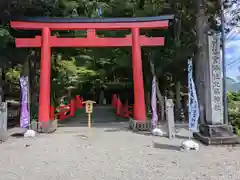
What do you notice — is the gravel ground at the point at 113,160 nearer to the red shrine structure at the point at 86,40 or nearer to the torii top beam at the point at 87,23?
the red shrine structure at the point at 86,40

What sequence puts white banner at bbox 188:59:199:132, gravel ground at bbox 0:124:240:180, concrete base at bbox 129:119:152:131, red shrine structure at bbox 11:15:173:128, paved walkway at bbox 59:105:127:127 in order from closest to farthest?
1. gravel ground at bbox 0:124:240:180
2. white banner at bbox 188:59:199:132
3. concrete base at bbox 129:119:152:131
4. red shrine structure at bbox 11:15:173:128
5. paved walkway at bbox 59:105:127:127

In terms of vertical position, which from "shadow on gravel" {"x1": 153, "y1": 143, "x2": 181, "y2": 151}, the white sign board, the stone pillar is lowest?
"shadow on gravel" {"x1": 153, "y1": 143, "x2": 181, "y2": 151}

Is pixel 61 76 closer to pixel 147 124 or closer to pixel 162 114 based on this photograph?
pixel 162 114

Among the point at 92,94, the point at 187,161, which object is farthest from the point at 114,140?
the point at 92,94

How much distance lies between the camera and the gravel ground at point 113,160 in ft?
16.9

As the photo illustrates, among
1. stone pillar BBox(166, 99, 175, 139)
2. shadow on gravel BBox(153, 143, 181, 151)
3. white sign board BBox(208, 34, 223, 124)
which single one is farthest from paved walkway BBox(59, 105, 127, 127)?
white sign board BBox(208, 34, 223, 124)

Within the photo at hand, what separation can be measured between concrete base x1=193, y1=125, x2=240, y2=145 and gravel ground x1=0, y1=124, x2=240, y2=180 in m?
0.37

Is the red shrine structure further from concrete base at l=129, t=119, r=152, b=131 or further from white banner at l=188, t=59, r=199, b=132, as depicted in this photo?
white banner at l=188, t=59, r=199, b=132

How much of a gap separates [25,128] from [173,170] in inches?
286

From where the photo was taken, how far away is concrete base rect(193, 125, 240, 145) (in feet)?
26.3

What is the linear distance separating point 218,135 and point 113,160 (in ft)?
12.1

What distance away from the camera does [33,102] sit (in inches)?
567

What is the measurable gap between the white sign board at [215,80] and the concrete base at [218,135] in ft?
0.80

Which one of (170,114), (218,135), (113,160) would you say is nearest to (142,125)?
(170,114)
